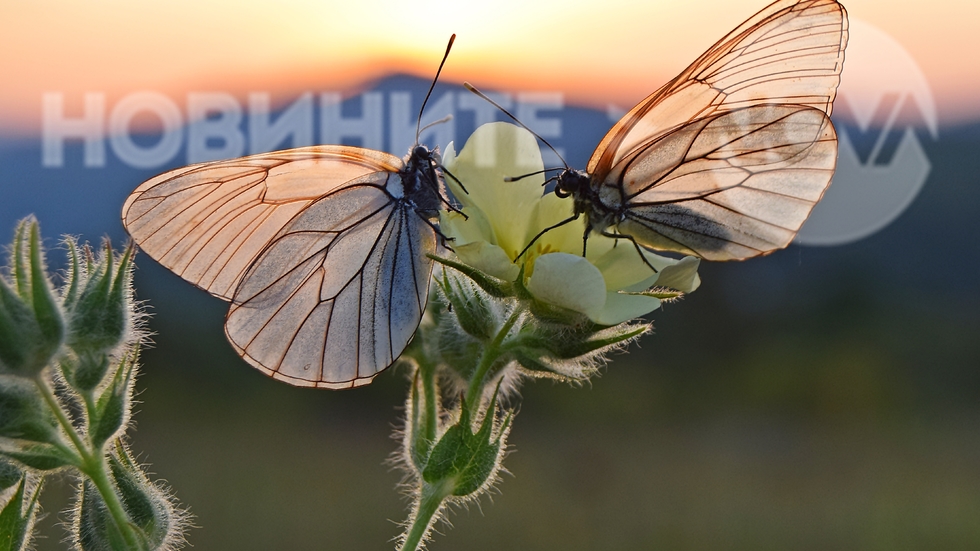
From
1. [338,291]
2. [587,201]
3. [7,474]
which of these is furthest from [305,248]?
[7,474]

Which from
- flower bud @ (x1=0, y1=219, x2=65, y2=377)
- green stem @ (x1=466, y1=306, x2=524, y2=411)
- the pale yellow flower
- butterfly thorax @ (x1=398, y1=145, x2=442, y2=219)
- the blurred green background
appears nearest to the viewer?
flower bud @ (x1=0, y1=219, x2=65, y2=377)

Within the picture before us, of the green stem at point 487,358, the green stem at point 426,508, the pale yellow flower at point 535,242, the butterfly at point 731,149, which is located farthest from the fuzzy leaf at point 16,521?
the butterfly at point 731,149

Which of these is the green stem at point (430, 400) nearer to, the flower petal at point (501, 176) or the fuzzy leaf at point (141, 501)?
the flower petal at point (501, 176)

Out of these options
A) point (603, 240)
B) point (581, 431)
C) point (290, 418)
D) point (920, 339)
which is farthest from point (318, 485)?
point (603, 240)

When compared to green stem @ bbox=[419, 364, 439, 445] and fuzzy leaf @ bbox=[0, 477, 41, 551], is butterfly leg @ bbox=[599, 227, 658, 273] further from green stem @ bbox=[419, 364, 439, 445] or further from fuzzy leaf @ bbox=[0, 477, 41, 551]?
fuzzy leaf @ bbox=[0, 477, 41, 551]

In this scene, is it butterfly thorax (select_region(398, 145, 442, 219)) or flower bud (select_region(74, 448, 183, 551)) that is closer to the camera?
flower bud (select_region(74, 448, 183, 551))

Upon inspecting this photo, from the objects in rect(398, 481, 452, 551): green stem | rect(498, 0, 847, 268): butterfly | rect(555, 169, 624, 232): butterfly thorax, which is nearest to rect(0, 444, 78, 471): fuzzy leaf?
rect(398, 481, 452, 551): green stem
